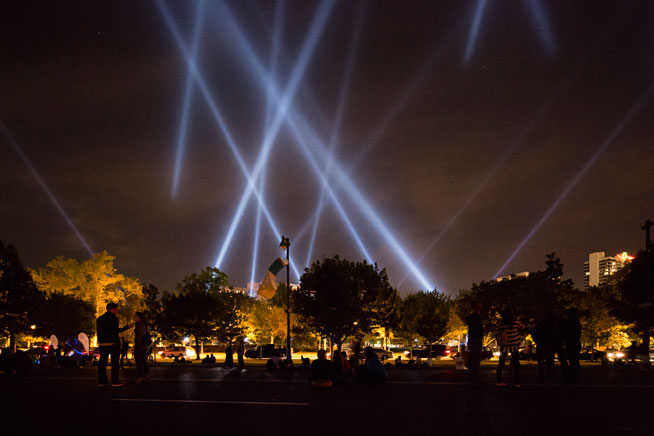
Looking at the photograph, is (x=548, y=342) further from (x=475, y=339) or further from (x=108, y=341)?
(x=108, y=341)

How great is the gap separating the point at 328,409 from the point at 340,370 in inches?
260

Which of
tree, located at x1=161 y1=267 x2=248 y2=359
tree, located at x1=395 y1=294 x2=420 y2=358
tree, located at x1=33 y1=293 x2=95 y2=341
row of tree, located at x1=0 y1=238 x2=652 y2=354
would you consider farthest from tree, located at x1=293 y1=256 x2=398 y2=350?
tree, located at x1=33 y1=293 x2=95 y2=341

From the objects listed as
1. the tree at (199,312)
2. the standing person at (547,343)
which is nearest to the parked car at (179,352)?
the tree at (199,312)

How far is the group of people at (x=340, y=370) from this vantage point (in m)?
13.6

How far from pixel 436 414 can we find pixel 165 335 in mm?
62813

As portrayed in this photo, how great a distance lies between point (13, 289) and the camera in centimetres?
5212

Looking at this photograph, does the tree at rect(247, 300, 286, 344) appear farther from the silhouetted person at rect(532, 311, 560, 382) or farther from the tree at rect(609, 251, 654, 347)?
the silhouetted person at rect(532, 311, 560, 382)

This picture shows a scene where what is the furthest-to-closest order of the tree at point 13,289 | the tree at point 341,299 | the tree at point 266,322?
the tree at point 266,322, the tree at point 341,299, the tree at point 13,289

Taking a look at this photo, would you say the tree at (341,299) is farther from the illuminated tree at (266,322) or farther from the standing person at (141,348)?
the standing person at (141,348)

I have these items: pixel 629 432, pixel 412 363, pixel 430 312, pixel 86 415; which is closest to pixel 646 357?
pixel 412 363

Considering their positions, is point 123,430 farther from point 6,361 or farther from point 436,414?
point 6,361

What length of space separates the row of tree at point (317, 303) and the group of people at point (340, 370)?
3656cm

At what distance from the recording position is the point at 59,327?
70312mm

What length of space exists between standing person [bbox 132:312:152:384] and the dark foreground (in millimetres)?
982
